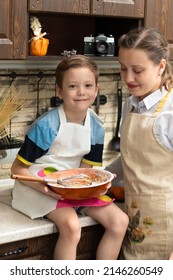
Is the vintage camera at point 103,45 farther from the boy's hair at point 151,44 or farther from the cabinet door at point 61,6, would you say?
the boy's hair at point 151,44

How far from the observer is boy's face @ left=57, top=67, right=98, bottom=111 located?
220 centimetres

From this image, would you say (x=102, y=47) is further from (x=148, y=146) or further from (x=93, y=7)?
(x=148, y=146)

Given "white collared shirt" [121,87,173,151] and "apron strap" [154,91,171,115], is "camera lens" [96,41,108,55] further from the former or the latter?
"apron strap" [154,91,171,115]

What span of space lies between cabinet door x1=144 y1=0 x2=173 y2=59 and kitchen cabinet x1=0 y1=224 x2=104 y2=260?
944 millimetres

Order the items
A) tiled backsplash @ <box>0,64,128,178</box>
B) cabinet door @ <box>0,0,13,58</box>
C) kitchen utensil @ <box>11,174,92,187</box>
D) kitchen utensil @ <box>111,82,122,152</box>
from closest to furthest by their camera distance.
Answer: kitchen utensil @ <box>11,174,92,187</box>
cabinet door @ <box>0,0,13,58</box>
tiled backsplash @ <box>0,64,128,178</box>
kitchen utensil @ <box>111,82,122,152</box>

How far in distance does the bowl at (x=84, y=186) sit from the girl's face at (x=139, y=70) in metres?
0.35

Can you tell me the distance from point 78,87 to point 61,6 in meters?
0.36

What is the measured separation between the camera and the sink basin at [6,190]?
2408 millimetres

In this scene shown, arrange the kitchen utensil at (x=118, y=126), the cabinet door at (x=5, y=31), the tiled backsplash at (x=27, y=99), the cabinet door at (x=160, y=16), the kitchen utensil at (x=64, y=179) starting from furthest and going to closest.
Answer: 1. the kitchen utensil at (x=118, y=126)
2. the tiled backsplash at (x=27, y=99)
3. the cabinet door at (x=160, y=16)
4. the cabinet door at (x=5, y=31)
5. the kitchen utensil at (x=64, y=179)

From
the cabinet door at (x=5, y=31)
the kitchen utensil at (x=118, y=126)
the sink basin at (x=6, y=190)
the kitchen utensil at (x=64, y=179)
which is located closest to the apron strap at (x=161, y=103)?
the kitchen utensil at (x=64, y=179)

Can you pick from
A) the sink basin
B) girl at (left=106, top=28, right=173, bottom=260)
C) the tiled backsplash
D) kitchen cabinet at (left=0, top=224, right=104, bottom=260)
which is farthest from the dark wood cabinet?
kitchen cabinet at (left=0, top=224, right=104, bottom=260)

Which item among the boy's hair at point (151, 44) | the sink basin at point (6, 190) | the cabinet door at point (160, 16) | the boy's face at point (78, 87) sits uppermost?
the cabinet door at point (160, 16)

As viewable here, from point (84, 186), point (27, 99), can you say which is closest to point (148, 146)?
point (84, 186)
